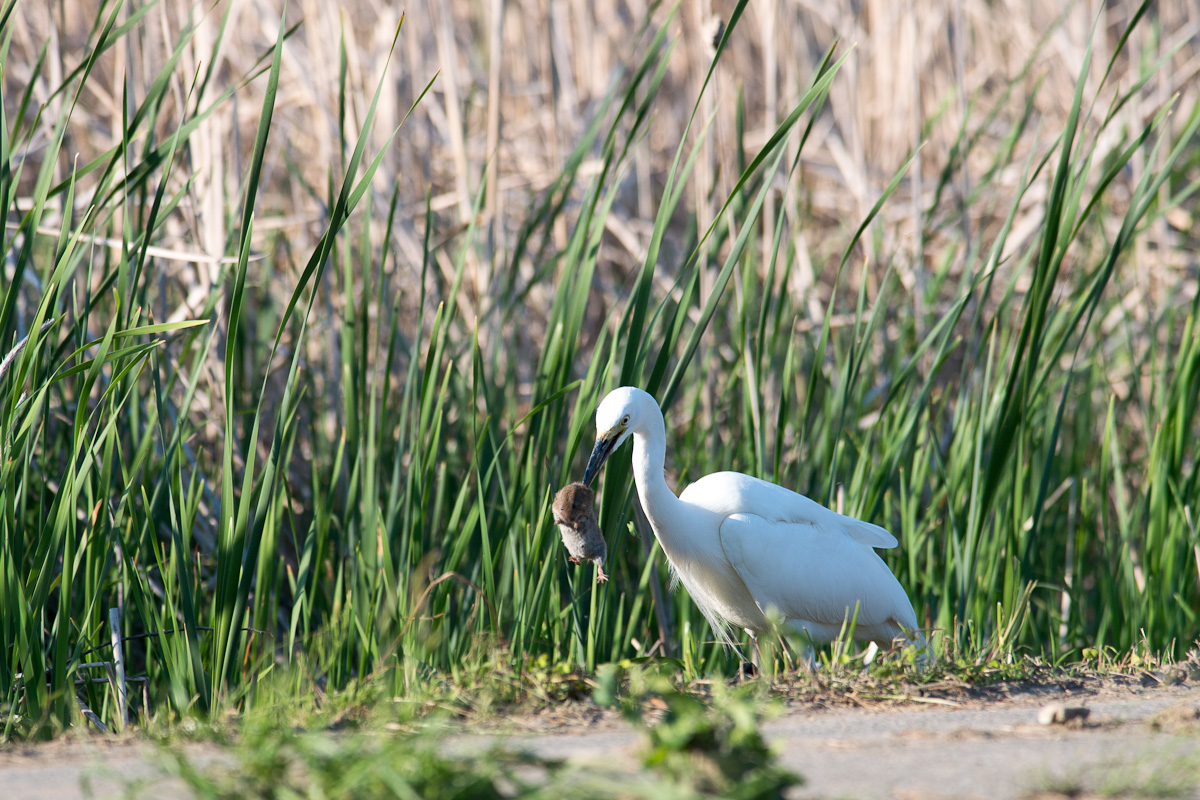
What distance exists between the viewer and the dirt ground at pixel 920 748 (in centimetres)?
145

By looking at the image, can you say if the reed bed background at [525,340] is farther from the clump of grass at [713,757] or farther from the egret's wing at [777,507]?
the clump of grass at [713,757]

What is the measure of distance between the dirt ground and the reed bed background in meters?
0.31

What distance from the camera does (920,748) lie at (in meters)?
1.73

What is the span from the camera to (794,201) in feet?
15.3

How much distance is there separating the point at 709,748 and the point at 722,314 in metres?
3.20

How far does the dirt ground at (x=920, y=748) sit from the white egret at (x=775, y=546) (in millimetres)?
887

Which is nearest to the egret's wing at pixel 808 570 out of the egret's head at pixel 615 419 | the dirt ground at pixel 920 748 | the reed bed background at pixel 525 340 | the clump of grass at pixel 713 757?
the reed bed background at pixel 525 340

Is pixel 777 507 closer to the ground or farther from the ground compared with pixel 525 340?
closer to the ground

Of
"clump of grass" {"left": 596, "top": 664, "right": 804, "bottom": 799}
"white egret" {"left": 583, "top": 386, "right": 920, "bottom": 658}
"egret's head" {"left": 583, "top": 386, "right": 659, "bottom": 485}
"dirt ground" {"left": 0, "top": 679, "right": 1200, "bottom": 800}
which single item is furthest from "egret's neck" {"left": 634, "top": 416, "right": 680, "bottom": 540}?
"clump of grass" {"left": 596, "top": 664, "right": 804, "bottom": 799}

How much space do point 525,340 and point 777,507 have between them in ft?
6.41

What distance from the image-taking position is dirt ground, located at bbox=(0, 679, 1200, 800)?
4.76 ft

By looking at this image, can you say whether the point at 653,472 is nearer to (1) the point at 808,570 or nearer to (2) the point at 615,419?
(2) the point at 615,419

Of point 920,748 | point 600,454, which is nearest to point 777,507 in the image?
point 600,454

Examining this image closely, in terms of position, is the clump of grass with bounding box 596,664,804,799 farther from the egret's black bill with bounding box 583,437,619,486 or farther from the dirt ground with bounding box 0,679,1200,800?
the egret's black bill with bounding box 583,437,619,486
